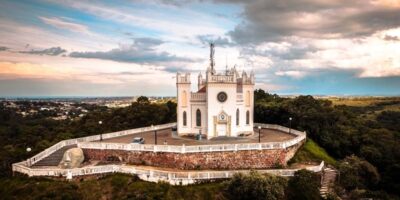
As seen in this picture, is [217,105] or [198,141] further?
[217,105]

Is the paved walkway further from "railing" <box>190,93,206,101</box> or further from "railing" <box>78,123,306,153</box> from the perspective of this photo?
"railing" <box>190,93,206,101</box>

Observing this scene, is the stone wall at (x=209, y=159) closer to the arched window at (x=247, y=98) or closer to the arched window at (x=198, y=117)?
the arched window at (x=198, y=117)

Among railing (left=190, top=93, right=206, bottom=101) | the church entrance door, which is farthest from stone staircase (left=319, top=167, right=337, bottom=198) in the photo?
railing (left=190, top=93, right=206, bottom=101)

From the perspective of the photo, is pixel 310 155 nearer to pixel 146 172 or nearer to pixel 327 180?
pixel 327 180

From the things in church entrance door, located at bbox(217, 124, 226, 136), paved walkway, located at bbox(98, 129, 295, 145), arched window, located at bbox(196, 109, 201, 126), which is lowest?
paved walkway, located at bbox(98, 129, 295, 145)

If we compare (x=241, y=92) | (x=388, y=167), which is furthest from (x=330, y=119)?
(x=241, y=92)

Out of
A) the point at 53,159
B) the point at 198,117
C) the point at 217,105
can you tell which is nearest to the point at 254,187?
the point at 217,105

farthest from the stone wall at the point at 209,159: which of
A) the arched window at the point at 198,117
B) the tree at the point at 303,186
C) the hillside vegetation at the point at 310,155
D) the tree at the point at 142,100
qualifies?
the tree at the point at 142,100
